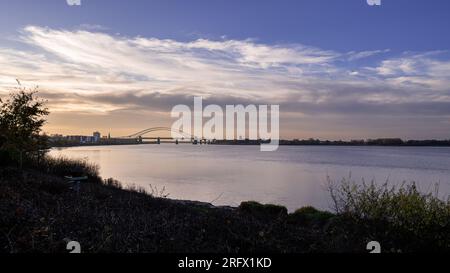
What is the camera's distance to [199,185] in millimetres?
43812

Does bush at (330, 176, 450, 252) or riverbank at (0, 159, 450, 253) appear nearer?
riverbank at (0, 159, 450, 253)

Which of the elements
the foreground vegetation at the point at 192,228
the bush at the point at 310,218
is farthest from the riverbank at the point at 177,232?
the bush at the point at 310,218

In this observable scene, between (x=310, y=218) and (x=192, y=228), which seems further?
(x=310, y=218)

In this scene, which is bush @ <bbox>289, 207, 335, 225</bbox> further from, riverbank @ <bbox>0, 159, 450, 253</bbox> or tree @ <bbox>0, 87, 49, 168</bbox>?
tree @ <bbox>0, 87, 49, 168</bbox>

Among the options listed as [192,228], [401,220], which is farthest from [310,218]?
[192,228]

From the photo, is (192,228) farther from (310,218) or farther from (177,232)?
(310,218)

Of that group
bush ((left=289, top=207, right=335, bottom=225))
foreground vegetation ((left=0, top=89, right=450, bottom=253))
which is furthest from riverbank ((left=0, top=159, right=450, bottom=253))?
bush ((left=289, top=207, right=335, bottom=225))

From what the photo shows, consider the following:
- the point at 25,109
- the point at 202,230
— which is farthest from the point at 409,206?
the point at 25,109

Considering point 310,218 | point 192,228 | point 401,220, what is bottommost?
point 310,218

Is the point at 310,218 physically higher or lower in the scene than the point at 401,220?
lower

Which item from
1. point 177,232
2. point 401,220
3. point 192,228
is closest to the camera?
point 177,232

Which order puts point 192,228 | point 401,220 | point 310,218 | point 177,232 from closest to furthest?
point 177,232
point 192,228
point 401,220
point 310,218
